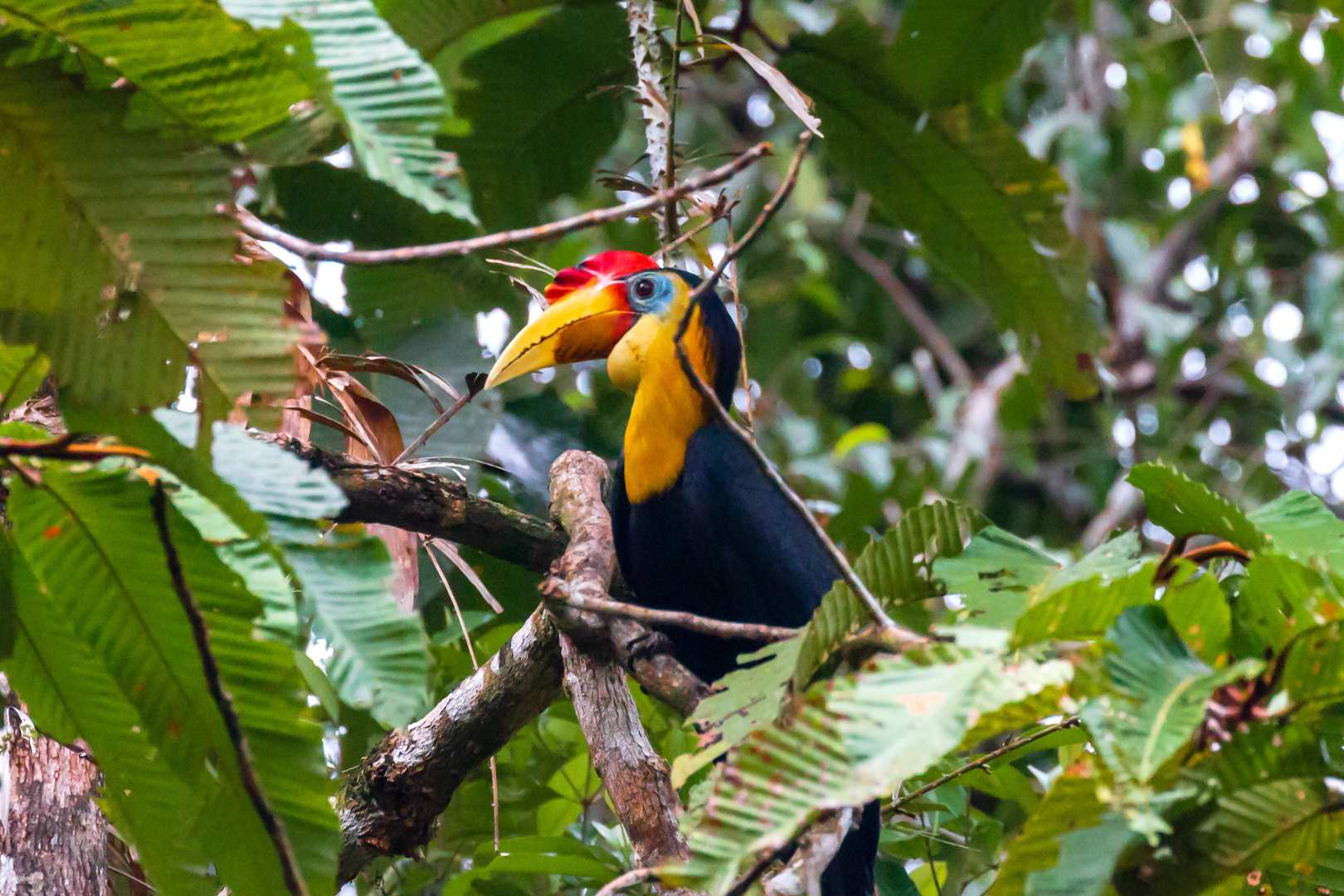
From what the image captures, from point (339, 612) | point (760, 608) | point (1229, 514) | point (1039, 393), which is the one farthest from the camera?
point (1039, 393)

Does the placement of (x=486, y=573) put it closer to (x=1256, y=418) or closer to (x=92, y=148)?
(x=92, y=148)

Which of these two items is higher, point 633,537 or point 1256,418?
point 633,537

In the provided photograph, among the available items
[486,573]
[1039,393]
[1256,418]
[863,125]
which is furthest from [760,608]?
[1256,418]

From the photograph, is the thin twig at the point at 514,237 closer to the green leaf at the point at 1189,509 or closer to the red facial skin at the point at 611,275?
the green leaf at the point at 1189,509

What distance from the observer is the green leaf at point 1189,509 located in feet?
4.86

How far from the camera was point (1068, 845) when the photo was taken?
48.1 inches

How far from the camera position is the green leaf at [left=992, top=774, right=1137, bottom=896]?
1.18m

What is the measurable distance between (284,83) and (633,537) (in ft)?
5.55

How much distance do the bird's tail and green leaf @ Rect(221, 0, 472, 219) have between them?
149cm

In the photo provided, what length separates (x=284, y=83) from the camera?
125 centimetres

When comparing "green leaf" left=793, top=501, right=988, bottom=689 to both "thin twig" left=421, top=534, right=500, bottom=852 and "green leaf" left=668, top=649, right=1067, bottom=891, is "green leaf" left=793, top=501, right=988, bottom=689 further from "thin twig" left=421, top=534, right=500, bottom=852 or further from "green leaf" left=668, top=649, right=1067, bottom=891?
"thin twig" left=421, top=534, right=500, bottom=852

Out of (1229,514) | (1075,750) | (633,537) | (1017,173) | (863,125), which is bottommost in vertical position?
(1075,750)

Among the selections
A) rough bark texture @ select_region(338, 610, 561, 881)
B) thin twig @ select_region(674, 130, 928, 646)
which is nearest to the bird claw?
rough bark texture @ select_region(338, 610, 561, 881)

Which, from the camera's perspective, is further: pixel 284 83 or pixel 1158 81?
pixel 1158 81
